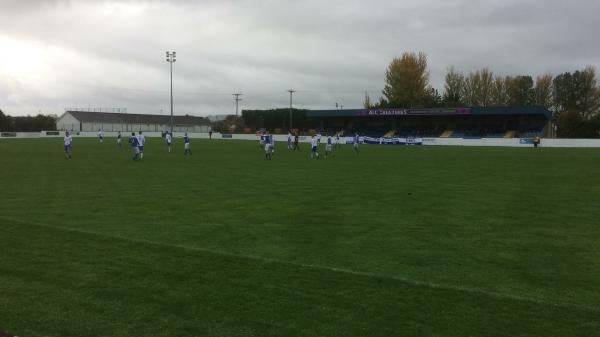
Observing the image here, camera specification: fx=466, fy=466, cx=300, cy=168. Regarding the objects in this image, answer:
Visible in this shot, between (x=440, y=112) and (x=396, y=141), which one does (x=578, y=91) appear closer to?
(x=440, y=112)

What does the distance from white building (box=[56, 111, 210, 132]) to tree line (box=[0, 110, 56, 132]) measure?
21.8 feet

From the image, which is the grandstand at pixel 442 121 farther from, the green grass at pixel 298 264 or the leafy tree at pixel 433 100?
the green grass at pixel 298 264

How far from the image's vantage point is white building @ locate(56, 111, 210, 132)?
102875mm

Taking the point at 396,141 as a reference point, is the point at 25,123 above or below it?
above

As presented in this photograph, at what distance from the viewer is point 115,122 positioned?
108 m

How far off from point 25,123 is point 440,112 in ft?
243

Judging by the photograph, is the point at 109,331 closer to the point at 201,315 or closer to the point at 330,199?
the point at 201,315

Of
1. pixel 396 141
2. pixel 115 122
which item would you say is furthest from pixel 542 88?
pixel 115 122

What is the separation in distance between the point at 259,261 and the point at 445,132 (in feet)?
236

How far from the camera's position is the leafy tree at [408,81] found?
84.8m

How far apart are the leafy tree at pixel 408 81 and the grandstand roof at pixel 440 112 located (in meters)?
8.58

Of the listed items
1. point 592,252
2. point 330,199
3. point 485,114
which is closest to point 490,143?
point 485,114

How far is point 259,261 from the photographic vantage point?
701 centimetres

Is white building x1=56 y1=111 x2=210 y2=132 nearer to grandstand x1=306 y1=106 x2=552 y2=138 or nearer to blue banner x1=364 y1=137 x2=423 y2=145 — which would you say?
grandstand x1=306 y1=106 x2=552 y2=138
